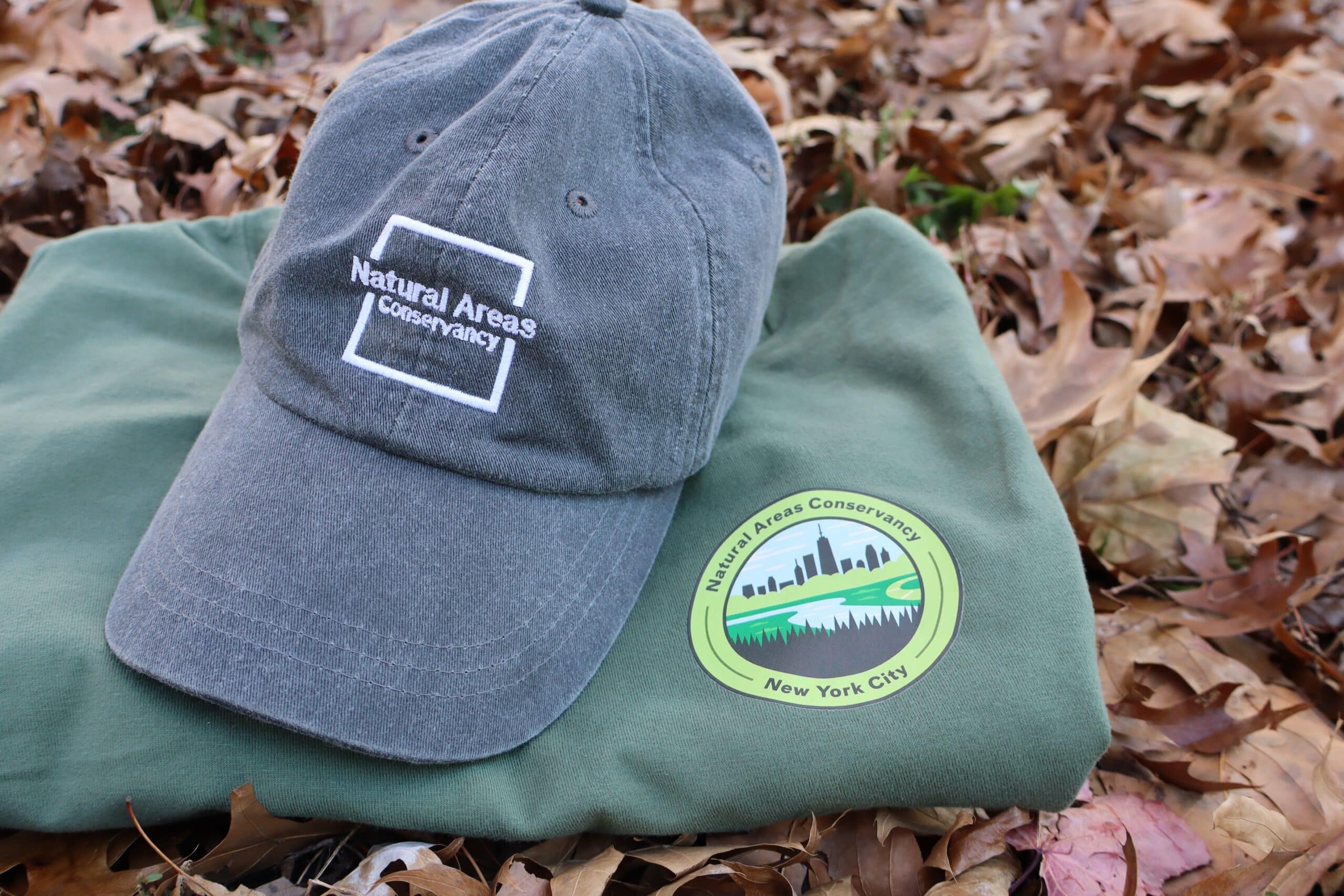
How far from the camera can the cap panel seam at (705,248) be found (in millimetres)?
1063

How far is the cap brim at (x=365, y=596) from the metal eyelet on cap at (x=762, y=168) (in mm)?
458

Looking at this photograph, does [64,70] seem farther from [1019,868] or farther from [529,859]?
[1019,868]

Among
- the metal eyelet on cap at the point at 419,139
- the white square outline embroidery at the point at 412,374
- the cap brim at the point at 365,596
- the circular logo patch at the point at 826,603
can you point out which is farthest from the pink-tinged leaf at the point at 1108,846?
the metal eyelet on cap at the point at 419,139

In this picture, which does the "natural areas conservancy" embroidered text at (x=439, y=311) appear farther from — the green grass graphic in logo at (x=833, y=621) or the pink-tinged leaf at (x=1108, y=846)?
the pink-tinged leaf at (x=1108, y=846)

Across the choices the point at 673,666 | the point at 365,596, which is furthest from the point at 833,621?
the point at 365,596

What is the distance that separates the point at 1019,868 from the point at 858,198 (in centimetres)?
123

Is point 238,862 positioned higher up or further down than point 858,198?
further down

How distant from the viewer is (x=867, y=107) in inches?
91.4

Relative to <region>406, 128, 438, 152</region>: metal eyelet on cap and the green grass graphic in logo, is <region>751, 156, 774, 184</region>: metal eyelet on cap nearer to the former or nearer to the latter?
<region>406, 128, 438, 152</region>: metal eyelet on cap

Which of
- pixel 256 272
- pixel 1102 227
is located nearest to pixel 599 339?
pixel 256 272

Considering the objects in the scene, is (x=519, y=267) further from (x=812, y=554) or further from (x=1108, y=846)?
(x=1108, y=846)

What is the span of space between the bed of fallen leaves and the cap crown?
0.42 meters

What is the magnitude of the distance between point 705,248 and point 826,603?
42 centimetres

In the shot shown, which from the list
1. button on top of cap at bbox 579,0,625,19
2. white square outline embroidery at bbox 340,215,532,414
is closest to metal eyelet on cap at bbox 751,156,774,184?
button on top of cap at bbox 579,0,625,19
